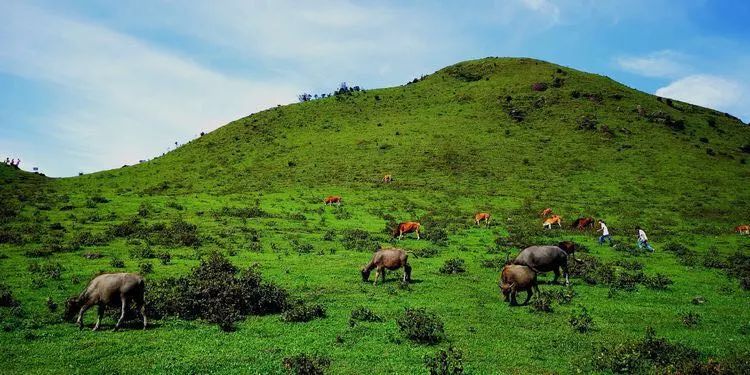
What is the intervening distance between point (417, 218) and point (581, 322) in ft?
95.6

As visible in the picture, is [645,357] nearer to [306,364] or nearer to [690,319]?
[690,319]

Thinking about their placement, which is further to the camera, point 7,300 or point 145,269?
point 145,269

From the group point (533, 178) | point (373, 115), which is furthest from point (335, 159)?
point (533, 178)

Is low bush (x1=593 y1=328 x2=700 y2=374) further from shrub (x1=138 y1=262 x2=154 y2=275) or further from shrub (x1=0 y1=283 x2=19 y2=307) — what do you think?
shrub (x1=0 y1=283 x2=19 y2=307)

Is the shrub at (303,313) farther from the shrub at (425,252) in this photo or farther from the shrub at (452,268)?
the shrub at (425,252)

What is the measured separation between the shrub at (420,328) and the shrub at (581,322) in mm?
4718

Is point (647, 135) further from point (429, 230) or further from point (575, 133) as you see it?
point (429, 230)

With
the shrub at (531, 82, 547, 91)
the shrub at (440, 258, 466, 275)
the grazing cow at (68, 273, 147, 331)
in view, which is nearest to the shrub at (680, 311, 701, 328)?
the shrub at (440, 258, 466, 275)

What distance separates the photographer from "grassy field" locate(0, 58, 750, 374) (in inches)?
587

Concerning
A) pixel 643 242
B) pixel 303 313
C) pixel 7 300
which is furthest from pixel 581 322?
pixel 643 242

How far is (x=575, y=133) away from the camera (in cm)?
8006

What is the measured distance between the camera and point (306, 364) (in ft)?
40.5

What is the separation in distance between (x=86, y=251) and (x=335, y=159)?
47420 mm

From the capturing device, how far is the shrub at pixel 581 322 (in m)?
16.4
